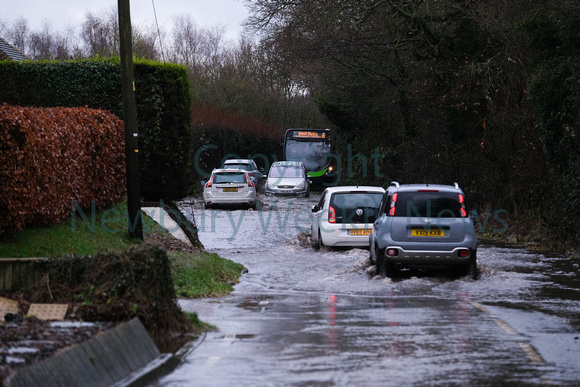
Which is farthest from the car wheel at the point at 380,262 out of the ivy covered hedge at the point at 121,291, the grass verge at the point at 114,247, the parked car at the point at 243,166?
the parked car at the point at 243,166

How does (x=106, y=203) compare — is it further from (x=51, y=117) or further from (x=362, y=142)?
(x=362, y=142)

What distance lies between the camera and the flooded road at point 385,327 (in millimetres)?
7871

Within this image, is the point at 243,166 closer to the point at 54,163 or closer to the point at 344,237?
the point at 344,237

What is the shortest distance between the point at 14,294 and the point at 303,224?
19.9m

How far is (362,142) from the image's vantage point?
4553 centimetres

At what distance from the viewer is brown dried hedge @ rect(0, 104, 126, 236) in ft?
46.8

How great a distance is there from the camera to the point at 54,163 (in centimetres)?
1658

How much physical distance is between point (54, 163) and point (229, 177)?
19.9 m

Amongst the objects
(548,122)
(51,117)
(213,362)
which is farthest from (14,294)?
(548,122)

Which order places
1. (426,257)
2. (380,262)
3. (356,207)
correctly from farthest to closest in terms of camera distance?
(356,207) < (380,262) < (426,257)

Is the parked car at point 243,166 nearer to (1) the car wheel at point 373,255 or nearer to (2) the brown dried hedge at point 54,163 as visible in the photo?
(2) the brown dried hedge at point 54,163

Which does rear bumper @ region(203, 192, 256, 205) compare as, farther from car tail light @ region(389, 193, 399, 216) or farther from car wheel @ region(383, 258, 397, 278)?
car tail light @ region(389, 193, 399, 216)

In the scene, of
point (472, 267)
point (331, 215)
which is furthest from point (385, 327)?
point (331, 215)

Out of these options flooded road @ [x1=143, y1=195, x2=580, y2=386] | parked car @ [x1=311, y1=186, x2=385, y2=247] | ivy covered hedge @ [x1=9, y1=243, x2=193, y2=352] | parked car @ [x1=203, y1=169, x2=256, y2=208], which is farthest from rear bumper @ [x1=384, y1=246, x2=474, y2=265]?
parked car @ [x1=203, y1=169, x2=256, y2=208]
